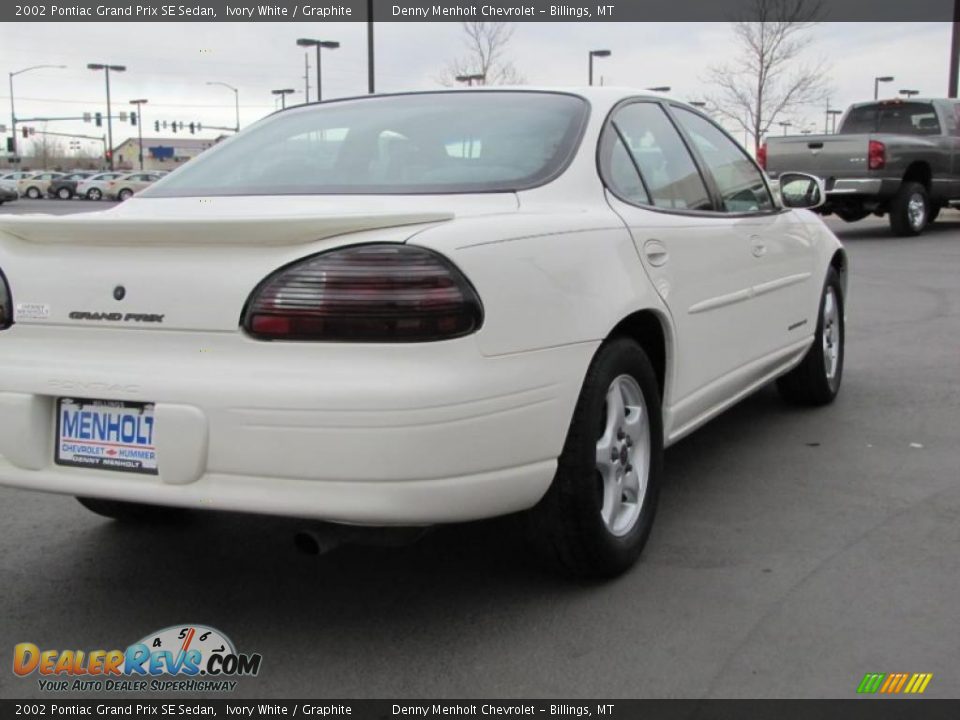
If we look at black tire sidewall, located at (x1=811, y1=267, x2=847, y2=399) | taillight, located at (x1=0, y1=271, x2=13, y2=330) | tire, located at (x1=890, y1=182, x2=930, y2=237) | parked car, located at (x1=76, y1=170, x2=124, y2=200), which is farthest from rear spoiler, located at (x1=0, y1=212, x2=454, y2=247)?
parked car, located at (x1=76, y1=170, x2=124, y2=200)

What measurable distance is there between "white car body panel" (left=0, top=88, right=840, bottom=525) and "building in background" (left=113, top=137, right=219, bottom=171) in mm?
97027

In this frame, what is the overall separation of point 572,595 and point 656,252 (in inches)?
44.5

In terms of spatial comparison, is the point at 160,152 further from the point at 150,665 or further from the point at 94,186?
the point at 150,665

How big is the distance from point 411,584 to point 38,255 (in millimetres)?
1465

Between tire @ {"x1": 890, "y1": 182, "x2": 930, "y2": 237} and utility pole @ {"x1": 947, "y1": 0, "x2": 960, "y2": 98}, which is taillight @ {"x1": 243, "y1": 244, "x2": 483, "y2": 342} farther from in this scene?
utility pole @ {"x1": 947, "y1": 0, "x2": 960, "y2": 98}

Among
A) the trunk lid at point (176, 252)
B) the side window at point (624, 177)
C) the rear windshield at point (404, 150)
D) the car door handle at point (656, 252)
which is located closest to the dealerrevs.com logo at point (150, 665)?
the trunk lid at point (176, 252)

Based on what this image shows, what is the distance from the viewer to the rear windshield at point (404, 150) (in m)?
3.29

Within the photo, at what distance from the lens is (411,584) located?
131 inches

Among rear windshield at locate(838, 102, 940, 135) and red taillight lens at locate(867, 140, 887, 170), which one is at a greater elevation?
rear windshield at locate(838, 102, 940, 135)

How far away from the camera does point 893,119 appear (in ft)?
53.3

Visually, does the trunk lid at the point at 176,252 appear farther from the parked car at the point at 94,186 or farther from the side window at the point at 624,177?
the parked car at the point at 94,186

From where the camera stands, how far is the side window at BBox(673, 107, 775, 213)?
172 inches
